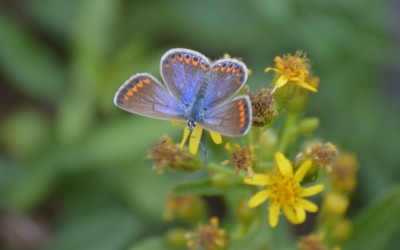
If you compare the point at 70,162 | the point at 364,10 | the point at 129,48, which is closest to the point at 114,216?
the point at 70,162

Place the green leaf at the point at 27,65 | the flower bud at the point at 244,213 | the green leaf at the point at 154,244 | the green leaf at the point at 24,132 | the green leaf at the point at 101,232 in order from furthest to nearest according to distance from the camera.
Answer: the green leaf at the point at 27,65, the green leaf at the point at 24,132, the green leaf at the point at 101,232, the green leaf at the point at 154,244, the flower bud at the point at 244,213

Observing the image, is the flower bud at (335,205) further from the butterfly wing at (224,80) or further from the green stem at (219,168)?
the butterfly wing at (224,80)

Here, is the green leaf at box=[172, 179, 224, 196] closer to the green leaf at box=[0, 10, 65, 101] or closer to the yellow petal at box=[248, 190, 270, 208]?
the yellow petal at box=[248, 190, 270, 208]

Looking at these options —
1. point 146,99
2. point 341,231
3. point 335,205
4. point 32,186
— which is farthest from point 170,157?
point 32,186

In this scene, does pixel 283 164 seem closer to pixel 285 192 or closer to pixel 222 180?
pixel 285 192

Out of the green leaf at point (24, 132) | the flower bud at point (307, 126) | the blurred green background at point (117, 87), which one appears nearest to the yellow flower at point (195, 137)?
the flower bud at point (307, 126)

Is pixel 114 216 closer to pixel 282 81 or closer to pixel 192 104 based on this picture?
pixel 192 104
